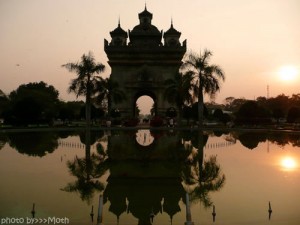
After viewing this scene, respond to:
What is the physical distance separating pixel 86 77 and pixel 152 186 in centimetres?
4200

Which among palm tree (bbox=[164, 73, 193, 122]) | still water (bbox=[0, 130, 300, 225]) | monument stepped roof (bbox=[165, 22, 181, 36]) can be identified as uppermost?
monument stepped roof (bbox=[165, 22, 181, 36])

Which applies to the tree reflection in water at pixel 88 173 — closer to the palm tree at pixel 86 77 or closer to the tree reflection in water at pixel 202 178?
the tree reflection in water at pixel 202 178

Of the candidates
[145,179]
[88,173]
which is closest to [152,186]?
[145,179]

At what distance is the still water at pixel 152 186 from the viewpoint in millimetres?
11297

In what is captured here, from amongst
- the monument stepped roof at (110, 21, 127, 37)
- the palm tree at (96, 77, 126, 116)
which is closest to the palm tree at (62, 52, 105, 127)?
the palm tree at (96, 77, 126, 116)

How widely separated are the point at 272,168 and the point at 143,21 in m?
64.7

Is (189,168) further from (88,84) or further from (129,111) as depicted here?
(129,111)

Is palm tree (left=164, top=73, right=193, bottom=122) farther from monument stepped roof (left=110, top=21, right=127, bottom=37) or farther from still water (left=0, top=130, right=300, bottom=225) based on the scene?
still water (left=0, top=130, right=300, bottom=225)

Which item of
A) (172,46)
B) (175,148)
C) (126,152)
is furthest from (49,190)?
(172,46)

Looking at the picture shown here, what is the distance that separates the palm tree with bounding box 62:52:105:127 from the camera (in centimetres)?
5447

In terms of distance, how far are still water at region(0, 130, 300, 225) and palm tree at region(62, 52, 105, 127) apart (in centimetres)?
2892

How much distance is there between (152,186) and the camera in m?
15.4

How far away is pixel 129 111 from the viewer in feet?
227

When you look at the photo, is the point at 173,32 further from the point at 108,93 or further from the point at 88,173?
the point at 88,173
